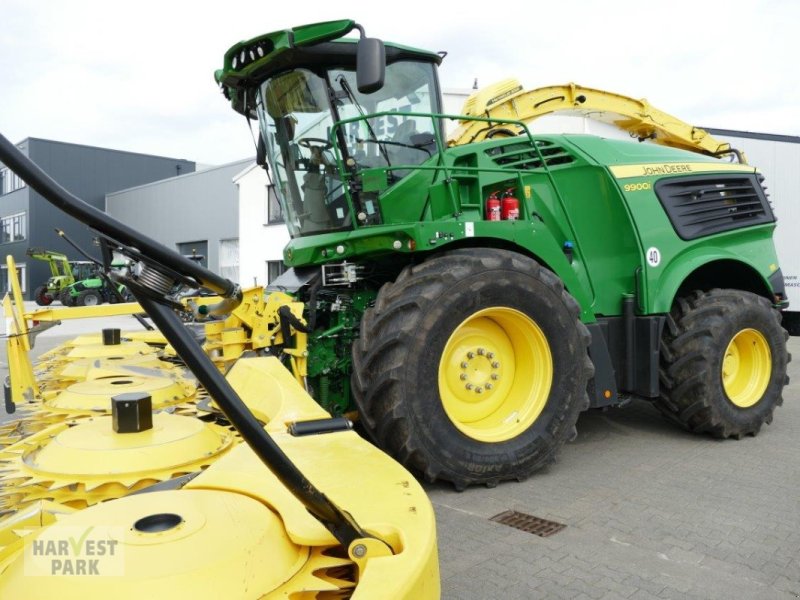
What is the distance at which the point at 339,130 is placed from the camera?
4223 millimetres

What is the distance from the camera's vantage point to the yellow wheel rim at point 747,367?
5.25m

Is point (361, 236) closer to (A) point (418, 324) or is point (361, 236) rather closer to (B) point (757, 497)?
(A) point (418, 324)

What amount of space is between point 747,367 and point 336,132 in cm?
390

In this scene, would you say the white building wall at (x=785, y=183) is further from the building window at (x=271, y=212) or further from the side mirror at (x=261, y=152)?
the building window at (x=271, y=212)

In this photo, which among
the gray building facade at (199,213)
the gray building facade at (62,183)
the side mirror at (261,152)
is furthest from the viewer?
the gray building facade at (62,183)

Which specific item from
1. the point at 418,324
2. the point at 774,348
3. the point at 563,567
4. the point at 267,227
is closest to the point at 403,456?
the point at 418,324

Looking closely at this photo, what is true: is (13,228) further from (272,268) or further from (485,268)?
(485,268)

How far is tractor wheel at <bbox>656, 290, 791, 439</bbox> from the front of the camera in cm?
479

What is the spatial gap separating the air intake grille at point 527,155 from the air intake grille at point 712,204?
0.87 metres

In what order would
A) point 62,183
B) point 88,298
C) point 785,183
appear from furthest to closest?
point 62,183 → point 88,298 → point 785,183

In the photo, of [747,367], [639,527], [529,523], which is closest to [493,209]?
[529,523]

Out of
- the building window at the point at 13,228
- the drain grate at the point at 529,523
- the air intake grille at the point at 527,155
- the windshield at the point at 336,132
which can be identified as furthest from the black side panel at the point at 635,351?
the building window at the point at 13,228

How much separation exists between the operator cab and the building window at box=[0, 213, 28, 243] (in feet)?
131

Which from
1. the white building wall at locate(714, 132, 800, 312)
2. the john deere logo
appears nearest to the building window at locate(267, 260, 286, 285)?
the white building wall at locate(714, 132, 800, 312)
